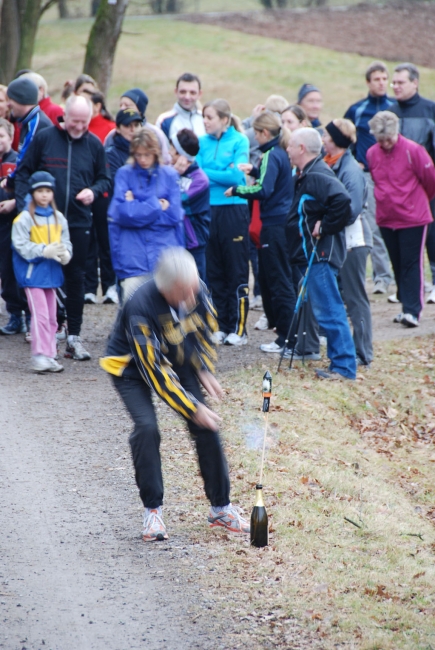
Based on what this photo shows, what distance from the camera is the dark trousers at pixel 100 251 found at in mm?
11641

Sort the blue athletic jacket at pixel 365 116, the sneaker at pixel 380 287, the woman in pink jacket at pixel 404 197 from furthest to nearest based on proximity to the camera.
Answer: the sneaker at pixel 380 287 → the blue athletic jacket at pixel 365 116 → the woman in pink jacket at pixel 404 197

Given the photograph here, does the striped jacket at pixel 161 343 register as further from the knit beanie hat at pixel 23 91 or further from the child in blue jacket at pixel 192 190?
the knit beanie hat at pixel 23 91

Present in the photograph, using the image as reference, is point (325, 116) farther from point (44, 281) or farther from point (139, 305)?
point (139, 305)

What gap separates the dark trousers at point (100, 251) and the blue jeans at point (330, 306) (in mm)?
3569

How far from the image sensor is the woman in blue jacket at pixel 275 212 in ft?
31.9

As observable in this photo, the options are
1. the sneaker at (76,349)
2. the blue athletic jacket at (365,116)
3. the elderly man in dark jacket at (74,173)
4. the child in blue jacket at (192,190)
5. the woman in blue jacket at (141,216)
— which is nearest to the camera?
the woman in blue jacket at (141,216)

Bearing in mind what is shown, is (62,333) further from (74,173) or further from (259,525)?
(259,525)

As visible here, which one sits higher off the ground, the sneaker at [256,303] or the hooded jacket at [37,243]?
the hooded jacket at [37,243]

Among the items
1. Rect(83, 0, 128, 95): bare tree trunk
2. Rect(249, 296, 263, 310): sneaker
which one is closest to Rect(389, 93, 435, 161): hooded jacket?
Rect(249, 296, 263, 310): sneaker

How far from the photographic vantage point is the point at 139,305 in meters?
5.31

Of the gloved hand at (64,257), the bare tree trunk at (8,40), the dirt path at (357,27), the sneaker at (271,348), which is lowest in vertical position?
the sneaker at (271,348)

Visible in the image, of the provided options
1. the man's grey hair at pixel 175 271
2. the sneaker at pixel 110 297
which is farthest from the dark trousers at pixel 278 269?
the man's grey hair at pixel 175 271

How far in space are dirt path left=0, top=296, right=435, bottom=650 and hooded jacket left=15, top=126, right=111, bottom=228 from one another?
1.79m

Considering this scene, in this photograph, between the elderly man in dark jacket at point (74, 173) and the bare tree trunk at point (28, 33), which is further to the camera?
the bare tree trunk at point (28, 33)
